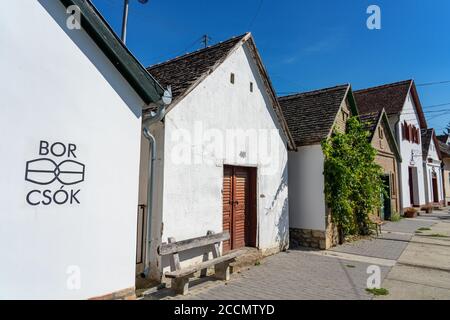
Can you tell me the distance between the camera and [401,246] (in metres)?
9.98

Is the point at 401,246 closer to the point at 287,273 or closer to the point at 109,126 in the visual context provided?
the point at 287,273

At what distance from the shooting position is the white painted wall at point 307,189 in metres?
9.80

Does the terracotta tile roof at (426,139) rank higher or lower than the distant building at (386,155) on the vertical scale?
higher

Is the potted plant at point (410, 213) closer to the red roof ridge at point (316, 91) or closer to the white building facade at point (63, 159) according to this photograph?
the red roof ridge at point (316, 91)

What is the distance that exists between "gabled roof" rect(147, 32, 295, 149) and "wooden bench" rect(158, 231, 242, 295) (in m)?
2.68

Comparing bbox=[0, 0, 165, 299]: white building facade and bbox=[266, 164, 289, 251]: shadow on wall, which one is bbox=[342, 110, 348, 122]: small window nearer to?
bbox=[266, 164, 289, 251]: shadow on wall

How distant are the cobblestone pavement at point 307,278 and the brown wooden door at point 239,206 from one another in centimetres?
81

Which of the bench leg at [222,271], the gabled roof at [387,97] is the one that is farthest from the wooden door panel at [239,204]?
the gabled roof at [387,97]

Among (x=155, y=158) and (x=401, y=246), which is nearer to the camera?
(x=155, y=158)

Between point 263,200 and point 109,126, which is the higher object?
point 109,126

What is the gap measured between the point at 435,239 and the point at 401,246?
2.34m
